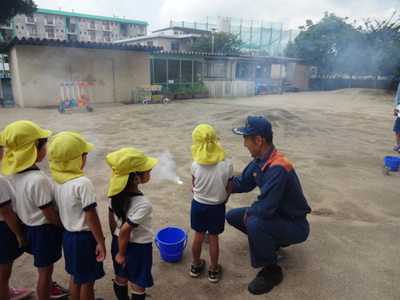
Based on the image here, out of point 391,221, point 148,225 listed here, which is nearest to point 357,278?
point 391,221

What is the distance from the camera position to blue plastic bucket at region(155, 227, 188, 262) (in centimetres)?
249

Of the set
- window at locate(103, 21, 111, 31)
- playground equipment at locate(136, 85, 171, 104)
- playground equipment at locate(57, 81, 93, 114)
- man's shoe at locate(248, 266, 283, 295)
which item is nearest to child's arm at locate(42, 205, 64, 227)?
man's shoe at locate(248, 266, 283, 295)

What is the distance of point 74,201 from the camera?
173cm

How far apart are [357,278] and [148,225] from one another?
5.96 feet

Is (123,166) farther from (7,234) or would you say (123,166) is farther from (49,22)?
(49,22)

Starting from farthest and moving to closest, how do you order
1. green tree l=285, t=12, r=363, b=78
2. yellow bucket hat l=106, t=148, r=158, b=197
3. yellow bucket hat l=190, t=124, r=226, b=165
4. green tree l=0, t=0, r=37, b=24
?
green tree l=285, t=12, r=363, b=78
green tree l=0, t=0, r=37, b=24
yellow bucket hat l=190, t=124, r=226, b=165
yellow bucket hat l=106, t=148, r=158, b=197

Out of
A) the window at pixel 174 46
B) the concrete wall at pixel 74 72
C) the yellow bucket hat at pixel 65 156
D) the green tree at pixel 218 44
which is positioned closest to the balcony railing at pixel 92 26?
the window at pixel 174 46

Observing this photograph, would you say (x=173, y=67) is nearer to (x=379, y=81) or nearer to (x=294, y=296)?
(x=294, y=296)

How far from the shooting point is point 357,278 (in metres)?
2.38

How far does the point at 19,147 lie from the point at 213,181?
1.35 meters

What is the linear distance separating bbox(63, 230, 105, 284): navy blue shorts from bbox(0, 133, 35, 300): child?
0.32 metres

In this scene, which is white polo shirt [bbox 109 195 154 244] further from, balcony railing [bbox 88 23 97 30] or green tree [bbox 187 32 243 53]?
balcony railing [bbox 88 23 97 30]

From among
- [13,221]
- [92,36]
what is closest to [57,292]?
[13,221]

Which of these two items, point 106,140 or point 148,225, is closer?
point 148,225
